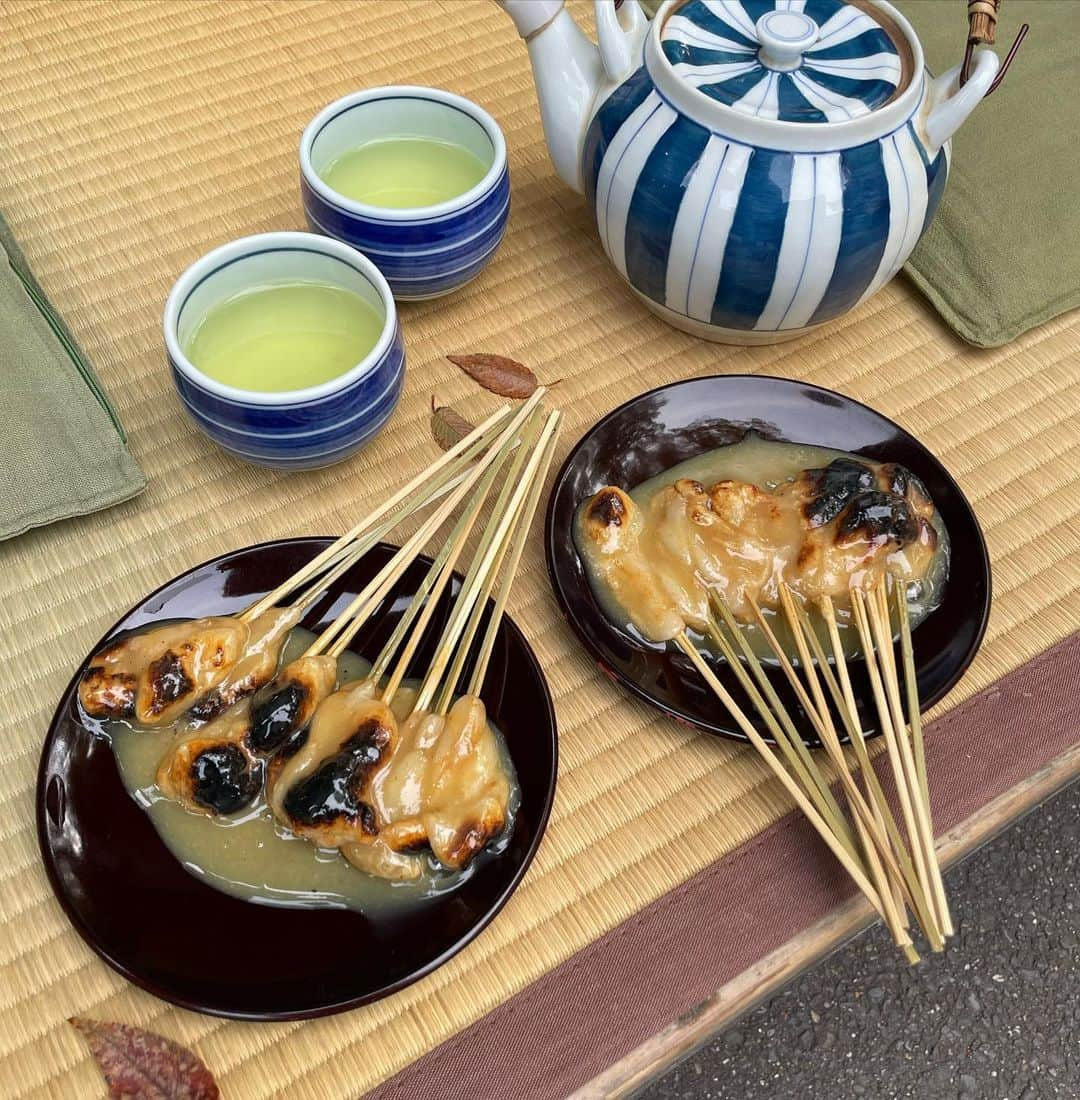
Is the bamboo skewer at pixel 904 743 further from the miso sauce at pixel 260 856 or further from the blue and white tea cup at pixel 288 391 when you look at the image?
the blue and white tea cup at pixel 288 391

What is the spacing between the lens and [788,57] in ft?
3.41

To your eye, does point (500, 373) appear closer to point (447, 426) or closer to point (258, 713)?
point (447, 426)

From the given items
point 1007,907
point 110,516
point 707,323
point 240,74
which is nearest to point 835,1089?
point 1007,907

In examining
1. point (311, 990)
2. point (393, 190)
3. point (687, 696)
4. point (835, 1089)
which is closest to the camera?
point (311, 990)

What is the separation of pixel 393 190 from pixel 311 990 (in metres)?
0.90

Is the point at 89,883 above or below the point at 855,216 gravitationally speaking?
below

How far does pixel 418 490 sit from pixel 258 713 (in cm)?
33

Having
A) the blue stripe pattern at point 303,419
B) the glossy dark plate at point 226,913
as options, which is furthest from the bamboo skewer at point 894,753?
the blue stripe pattern at point 303,419

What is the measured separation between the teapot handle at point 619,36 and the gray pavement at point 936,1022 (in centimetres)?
125

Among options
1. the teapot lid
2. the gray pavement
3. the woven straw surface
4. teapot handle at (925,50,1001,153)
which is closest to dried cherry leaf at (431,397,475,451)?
the woven straw surface

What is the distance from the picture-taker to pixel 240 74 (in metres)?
1.55

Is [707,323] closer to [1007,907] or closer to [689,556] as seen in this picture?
[689,556]

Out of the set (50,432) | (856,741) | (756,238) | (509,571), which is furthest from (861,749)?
(50,432)

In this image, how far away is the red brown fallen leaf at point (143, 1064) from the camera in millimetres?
840
